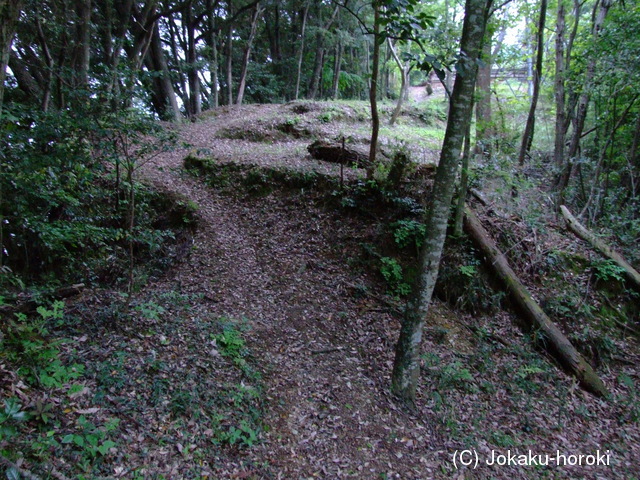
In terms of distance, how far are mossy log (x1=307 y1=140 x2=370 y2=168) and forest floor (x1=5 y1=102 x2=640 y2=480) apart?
2.15 metres

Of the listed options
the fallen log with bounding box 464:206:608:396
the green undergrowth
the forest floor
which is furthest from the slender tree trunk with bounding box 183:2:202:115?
the fallen log with bounding box 464:206:608:396

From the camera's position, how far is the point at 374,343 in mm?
6129

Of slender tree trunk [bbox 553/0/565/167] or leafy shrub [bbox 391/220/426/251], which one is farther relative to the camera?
slender tree trunk [bbox 553/0/565/167]

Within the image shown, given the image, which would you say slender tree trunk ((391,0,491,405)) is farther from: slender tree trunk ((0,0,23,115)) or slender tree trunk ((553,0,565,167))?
slender tree trunk ((553,0,565,167))

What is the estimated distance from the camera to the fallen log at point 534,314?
19.9ft

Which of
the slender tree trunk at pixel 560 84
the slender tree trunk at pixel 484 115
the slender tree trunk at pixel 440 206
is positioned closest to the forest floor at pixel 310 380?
the slender tree trunk at pixel 440 206

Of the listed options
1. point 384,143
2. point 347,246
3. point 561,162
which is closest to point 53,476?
→ point 347,246

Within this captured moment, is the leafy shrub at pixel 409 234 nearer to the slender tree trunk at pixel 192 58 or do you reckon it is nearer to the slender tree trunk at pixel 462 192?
the slender tree trunk at pixel 462 192

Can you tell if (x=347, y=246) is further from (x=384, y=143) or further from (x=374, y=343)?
(x=384, y=143)

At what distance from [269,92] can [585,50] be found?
17.1 m

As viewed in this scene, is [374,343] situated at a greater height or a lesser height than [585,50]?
lesser

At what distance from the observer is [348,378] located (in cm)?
542

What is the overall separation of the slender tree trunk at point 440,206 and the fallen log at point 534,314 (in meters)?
3.01

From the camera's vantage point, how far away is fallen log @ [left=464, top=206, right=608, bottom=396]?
19.9 feet
